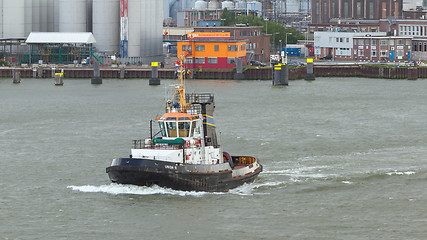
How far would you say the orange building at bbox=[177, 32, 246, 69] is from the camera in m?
107

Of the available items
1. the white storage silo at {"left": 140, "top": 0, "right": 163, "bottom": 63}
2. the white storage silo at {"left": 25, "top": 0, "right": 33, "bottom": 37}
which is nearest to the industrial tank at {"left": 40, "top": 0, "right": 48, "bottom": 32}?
the white storage silo at {"left": 25, "top": 0, "right": 33, "bottom": 37}

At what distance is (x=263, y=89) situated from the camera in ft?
298

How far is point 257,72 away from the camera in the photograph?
104m

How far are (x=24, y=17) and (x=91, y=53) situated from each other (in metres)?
11.8

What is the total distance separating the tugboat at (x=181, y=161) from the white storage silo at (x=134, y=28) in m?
75.5

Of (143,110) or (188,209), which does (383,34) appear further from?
(188,209)

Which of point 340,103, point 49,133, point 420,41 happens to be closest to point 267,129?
point 49,133

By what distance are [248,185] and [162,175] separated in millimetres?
4609

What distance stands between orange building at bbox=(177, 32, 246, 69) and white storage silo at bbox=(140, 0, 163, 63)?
11973 mm

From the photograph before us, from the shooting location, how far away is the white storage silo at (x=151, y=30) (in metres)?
118

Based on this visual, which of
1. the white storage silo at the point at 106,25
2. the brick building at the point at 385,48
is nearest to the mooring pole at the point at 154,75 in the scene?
the white storage silo at the point at 106,25

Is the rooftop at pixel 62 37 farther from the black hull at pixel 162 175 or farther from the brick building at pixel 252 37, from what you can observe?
the black hull at pixel 162 175

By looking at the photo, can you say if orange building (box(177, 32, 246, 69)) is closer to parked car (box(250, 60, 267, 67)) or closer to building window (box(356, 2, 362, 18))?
parked car (box(250, 60, 267, 67))

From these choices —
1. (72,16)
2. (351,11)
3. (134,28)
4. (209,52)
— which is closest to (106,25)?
(134,28)
